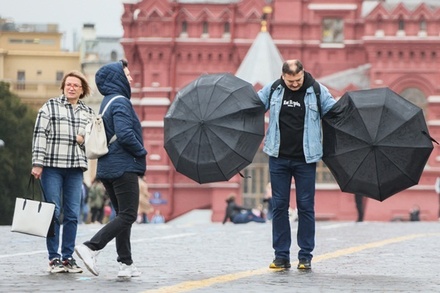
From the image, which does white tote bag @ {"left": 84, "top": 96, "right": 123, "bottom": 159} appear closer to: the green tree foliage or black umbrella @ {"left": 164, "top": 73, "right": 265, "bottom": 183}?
black umbrella @ {"left": 164, "top": 73, "right": 265, "bottom": 183}

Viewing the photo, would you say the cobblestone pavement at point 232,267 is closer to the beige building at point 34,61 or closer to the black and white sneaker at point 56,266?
the black and white sneaker at point 56,266

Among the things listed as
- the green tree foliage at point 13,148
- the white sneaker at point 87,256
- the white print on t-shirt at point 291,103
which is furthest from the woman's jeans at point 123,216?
the green tree foliage at point 13,148

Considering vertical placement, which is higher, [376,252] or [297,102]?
[297,102]

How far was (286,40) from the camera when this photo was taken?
76438mm

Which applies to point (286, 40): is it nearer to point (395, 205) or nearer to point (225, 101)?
point (395, 205)

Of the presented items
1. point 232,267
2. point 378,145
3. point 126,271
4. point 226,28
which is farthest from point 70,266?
point 226,28

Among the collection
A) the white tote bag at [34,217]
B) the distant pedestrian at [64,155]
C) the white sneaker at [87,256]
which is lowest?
the white sneaker at [87,256]

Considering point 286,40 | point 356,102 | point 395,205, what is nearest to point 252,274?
point 356,102

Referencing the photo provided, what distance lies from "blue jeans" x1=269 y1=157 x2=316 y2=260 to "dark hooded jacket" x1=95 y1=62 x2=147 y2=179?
146cm

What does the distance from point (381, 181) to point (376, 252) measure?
15.0ft

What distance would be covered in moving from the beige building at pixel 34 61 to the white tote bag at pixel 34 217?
84.1 metres

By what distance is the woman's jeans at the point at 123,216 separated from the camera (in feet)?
46.2

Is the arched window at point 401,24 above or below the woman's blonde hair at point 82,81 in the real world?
above

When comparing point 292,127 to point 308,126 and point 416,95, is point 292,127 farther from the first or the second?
point 416,95
